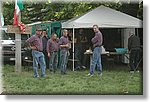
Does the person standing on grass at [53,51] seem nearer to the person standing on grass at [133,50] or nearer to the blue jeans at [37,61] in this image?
the blue jeans at [37,61]

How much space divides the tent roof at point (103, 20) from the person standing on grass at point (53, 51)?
93 centimetres

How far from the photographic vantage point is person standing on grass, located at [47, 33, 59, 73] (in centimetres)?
1078

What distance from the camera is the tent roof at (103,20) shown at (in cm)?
1139

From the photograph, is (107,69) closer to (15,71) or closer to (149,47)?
(15,71)

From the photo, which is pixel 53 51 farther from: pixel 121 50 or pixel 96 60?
pixel 121 50

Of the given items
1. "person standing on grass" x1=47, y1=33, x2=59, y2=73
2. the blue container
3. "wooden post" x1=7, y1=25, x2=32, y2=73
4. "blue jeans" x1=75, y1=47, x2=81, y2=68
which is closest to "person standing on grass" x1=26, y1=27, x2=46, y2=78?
"wooden post" x1=7, y1=25, x2=32, y2=73

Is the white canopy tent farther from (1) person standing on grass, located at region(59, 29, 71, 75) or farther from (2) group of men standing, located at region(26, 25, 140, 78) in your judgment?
(1) person standing on grass, located at region(59, 29, 71, 75)

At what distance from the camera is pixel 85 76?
9844mm

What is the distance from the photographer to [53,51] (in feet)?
35.9

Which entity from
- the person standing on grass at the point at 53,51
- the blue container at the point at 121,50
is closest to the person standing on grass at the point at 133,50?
the blue container at the point at 121,50

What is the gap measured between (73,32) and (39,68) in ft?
8.24

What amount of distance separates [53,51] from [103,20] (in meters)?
1.97

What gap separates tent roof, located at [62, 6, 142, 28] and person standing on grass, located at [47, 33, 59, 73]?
3.03 ft

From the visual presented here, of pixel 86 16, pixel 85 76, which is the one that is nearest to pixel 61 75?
pixel 85 76
